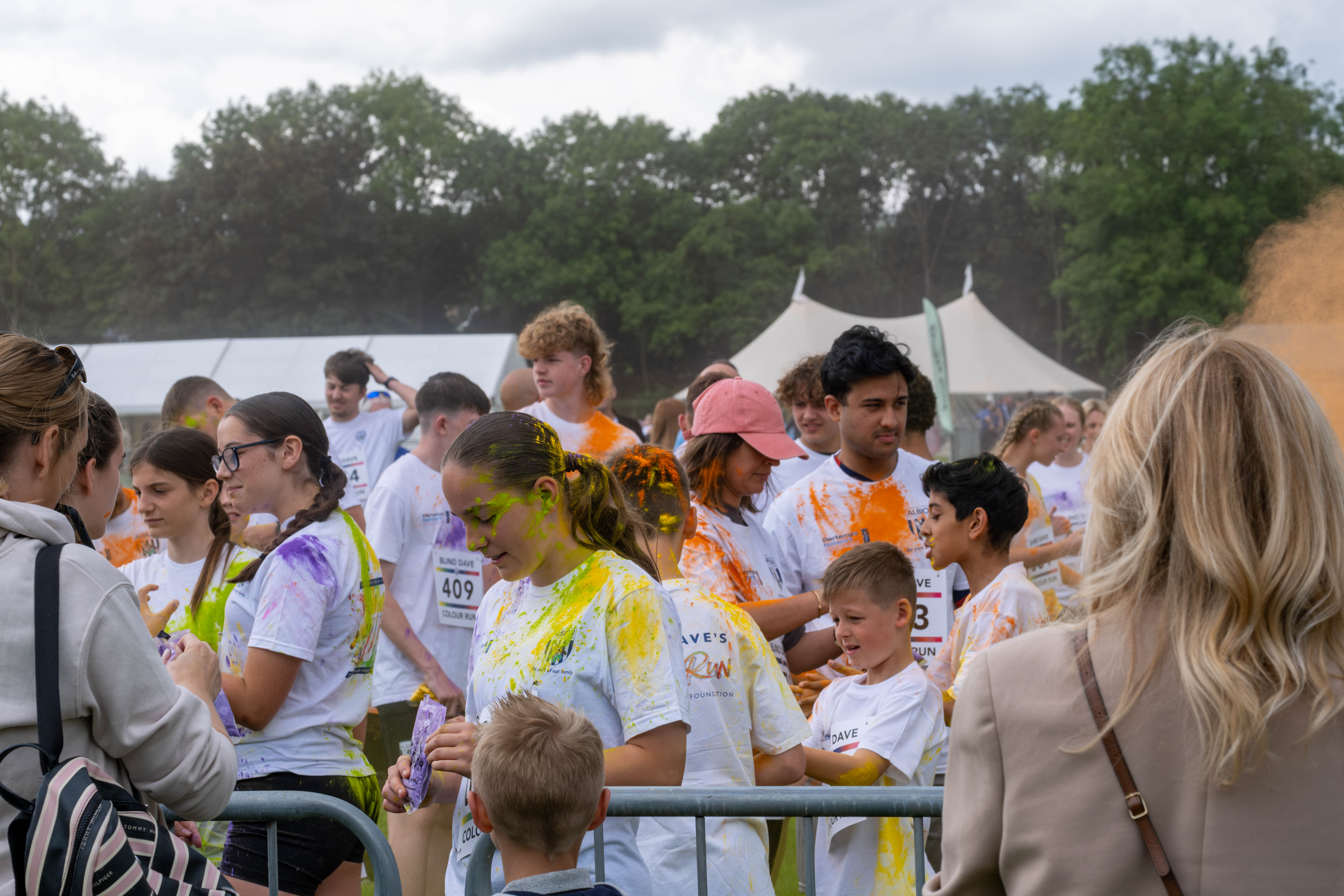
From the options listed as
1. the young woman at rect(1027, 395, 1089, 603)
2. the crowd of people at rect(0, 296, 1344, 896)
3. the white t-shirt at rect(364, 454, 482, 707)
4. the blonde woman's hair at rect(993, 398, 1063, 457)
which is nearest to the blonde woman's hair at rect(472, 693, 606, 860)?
the crowd of people at rect(0, 296, 1344, 896)

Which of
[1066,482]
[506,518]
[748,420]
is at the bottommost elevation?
[1066,482]

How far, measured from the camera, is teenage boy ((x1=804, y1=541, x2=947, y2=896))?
284cm

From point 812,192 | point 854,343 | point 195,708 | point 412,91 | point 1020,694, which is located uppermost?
point 412,91

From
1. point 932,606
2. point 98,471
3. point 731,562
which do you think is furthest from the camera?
point 932,606

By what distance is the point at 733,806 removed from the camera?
224 cm

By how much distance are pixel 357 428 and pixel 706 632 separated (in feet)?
16.9

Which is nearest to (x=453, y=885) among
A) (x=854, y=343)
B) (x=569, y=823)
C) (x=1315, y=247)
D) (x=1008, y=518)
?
(x=569, y=823)

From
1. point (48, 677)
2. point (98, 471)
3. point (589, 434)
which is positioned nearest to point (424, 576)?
point (589, 434)

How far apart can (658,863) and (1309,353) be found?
14384mm

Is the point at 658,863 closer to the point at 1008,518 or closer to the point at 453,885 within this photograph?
the point at 453,885

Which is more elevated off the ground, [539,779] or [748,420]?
[748,420]

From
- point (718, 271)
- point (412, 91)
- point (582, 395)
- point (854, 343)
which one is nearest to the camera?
point (854, 343)

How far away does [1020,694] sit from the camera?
4.36 feet

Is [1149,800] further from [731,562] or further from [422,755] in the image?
[731,562]
